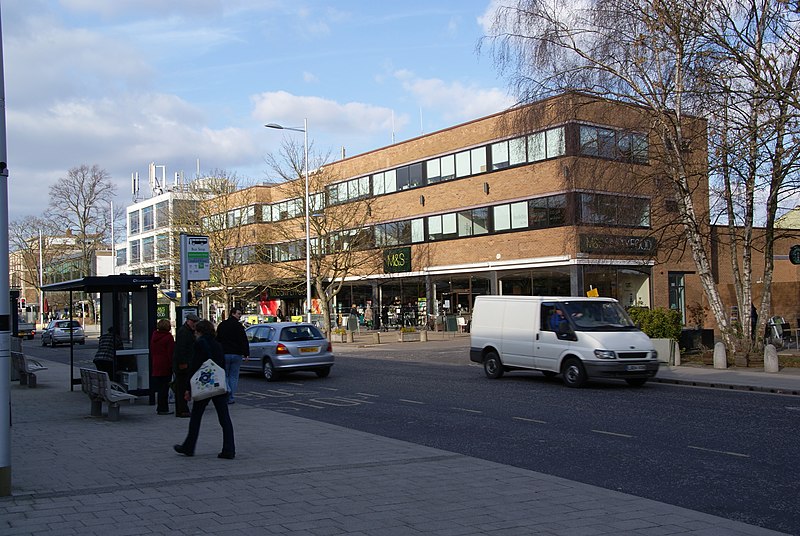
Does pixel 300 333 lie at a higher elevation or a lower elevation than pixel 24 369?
higher

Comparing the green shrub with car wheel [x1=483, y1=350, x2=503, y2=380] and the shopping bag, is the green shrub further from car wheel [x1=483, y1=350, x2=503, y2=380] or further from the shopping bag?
the shopping bag

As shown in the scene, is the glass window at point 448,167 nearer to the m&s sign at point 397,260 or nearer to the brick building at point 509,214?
the brick building at point 509,214

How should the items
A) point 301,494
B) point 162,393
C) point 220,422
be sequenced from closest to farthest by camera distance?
1. point 301,494
2. point 220,422
3. point 162,393

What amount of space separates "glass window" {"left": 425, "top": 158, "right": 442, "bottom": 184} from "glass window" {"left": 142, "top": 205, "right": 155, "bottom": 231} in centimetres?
4135

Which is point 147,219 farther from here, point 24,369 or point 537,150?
point 24,369

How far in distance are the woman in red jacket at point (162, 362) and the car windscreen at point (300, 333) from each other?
6680 millimetres

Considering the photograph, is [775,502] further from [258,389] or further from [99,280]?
[258,389]

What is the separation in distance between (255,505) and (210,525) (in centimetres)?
70

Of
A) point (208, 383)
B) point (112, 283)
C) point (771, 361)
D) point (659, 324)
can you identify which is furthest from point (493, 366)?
point (208, 383)

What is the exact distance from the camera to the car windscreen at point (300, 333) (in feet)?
68.6

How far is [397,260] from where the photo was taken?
48.2 metres

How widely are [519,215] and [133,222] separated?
192 feet

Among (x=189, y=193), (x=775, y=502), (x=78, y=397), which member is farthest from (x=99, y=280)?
(x=189, y=193)

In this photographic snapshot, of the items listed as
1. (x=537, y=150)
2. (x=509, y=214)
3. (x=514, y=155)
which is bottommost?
(x=509, y=214)
